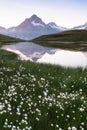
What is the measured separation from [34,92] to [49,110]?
2.94 metres

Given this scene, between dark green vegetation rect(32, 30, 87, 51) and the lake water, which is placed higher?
the lake water

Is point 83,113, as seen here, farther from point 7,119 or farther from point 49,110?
Answer: point 7,119

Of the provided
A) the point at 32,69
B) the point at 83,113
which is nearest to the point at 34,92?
the point at 83,113

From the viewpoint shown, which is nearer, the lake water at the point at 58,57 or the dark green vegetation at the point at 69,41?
the lake water at the point at 58,57

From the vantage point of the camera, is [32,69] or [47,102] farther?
[32,69]

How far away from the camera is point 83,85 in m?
14.7

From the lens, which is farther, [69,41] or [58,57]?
[69,41]

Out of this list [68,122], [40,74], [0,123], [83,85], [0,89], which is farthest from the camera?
[40,74]

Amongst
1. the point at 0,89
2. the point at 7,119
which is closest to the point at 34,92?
the point at 0,89

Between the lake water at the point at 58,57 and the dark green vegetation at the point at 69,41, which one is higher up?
the lake water at the point at 58,57

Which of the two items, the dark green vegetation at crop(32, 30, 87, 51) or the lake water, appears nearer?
the lake water

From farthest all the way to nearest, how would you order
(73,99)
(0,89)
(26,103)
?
(0,89)
(73,99)
(26,103)

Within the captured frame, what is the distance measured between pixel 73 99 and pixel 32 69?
9.26 m

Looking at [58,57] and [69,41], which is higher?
[58,57]
